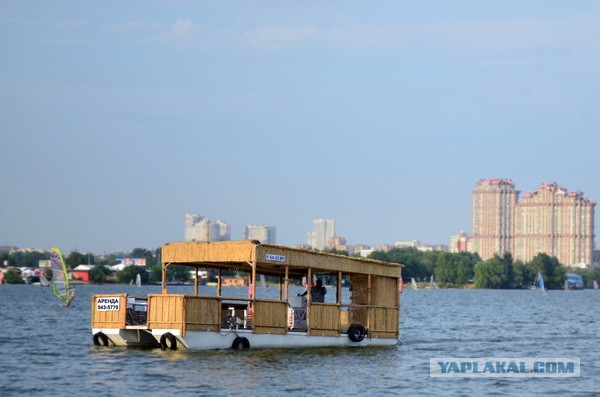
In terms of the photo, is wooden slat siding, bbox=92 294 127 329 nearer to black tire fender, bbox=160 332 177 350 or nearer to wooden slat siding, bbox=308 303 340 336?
black tire fender, bbox=160 332 177 350

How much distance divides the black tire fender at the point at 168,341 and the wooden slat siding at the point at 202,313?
61cm

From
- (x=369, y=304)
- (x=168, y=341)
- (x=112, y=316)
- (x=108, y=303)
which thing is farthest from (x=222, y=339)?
(x=369, y=304)

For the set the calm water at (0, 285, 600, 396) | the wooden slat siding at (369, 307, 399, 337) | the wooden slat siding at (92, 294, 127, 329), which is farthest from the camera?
the wooden slat siding at (369, 307, 399, 337)

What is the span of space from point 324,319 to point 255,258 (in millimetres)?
4763

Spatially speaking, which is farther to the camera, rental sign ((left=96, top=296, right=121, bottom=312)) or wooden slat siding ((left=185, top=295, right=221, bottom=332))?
rental sign ((left=96, top=296, right=121, bottom=312))

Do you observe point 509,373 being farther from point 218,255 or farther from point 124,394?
point 124,394

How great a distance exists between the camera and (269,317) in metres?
40.5

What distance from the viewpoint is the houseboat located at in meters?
38.5

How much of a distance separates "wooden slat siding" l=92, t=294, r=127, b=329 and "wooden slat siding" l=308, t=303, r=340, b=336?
6.65 m

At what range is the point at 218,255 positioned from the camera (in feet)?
132

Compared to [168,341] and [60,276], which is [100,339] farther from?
[60,276]

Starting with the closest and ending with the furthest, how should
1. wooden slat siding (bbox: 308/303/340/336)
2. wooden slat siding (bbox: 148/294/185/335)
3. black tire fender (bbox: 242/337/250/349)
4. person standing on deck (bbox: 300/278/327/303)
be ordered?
wooden slat siding (bbox: 148/294/185/335)
black tire fender (bbox: 242/337/250/349)
wooden slat siding (bbox: 308/303/340/336)
person standing on deck (bbox: 300/278/327/303)

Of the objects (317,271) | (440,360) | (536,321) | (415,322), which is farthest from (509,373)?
(536,321)

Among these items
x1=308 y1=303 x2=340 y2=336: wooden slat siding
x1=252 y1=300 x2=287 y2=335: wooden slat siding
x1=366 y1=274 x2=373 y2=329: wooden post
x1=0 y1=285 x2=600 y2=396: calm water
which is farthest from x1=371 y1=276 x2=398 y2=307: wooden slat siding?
x1=252 y1=300 x2=287 y2=335: wooden slat siding
